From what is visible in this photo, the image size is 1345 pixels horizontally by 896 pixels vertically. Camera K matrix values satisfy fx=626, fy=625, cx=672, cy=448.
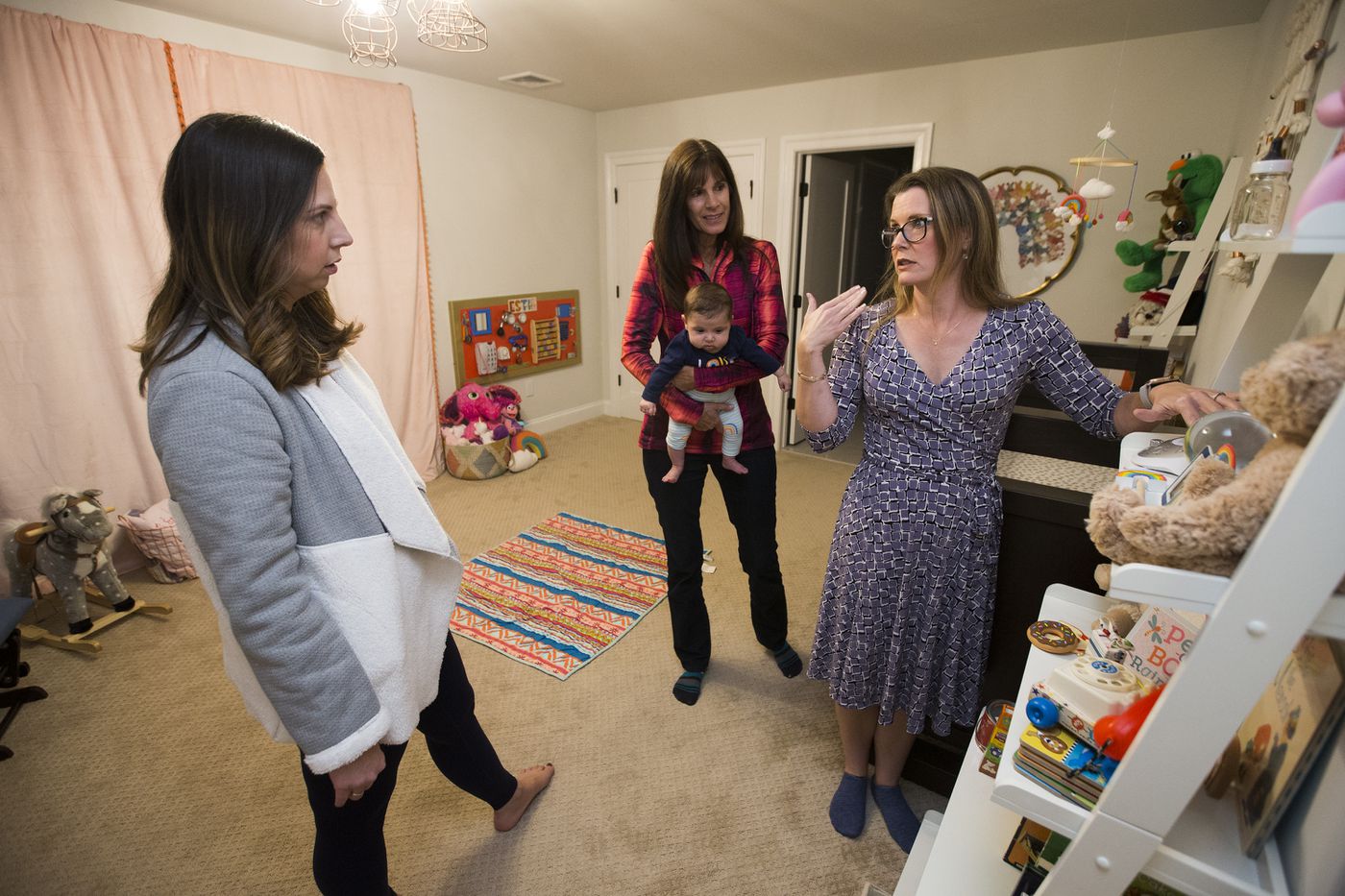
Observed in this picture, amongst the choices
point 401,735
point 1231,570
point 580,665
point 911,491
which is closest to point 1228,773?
point 1231,570

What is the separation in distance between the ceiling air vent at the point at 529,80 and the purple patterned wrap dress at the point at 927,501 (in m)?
3.12

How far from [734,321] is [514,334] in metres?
2.95

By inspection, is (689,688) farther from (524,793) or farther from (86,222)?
(86,222)

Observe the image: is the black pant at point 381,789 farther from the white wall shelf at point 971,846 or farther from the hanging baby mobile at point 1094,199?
the hanging baby mobile at point 1094,199

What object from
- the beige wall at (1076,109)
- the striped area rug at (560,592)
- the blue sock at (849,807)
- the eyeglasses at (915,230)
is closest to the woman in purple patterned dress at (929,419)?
the eyeglasses at (915,230)

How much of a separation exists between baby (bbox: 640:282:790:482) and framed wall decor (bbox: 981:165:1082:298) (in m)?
2.12

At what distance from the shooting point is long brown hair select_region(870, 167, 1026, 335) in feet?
3.76

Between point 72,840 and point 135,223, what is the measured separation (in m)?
2.31

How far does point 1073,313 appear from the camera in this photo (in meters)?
3.20

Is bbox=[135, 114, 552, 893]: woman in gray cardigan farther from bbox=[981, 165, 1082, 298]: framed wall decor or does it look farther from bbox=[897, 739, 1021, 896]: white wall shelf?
Result: bbox=[981, 165, 1082, 298]: framed wall decor

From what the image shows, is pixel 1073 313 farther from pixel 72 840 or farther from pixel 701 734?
pixel 72 840

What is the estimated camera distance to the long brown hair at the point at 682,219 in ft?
5.00

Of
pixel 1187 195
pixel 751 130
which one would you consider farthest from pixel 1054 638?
pixel 751 130

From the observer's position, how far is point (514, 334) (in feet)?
14.2
